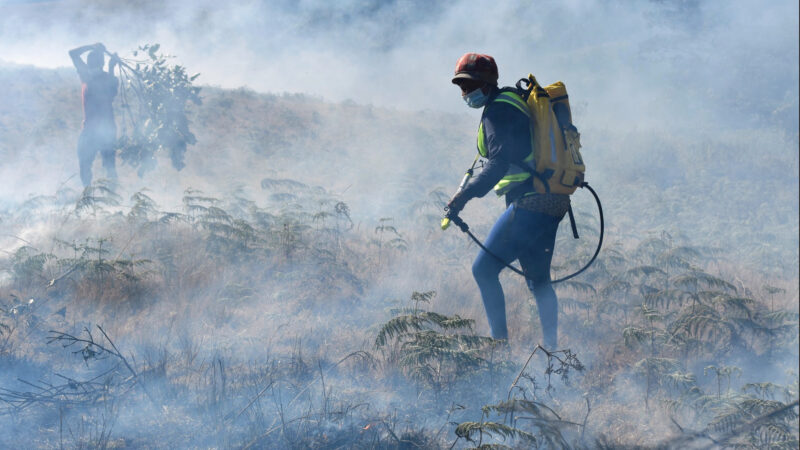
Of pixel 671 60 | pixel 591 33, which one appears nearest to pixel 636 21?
pixel 671 60

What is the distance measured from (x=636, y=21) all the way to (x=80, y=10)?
76.8ft

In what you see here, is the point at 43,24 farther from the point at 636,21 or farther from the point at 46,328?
the point at 636,21

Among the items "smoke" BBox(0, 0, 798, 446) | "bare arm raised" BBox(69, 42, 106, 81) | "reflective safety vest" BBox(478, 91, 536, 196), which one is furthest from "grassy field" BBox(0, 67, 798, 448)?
"bare arm raised" BBox(69, 42, 106, 81)

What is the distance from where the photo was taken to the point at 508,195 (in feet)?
10.3

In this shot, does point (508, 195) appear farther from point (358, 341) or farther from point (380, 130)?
point (380, 130)

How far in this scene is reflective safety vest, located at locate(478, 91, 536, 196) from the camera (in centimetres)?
285

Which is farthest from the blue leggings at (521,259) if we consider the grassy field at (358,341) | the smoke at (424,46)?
the smoke at (424,46)

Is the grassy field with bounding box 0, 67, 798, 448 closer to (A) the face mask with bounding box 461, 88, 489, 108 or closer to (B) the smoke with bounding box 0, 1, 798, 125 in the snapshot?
(A) the face mask with bounding box 461, 88, 489, 108

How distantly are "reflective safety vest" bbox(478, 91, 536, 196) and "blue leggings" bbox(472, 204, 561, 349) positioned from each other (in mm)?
138

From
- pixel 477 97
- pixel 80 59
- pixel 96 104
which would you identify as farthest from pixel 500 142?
pixel 80 59

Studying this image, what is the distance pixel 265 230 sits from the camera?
5289mm

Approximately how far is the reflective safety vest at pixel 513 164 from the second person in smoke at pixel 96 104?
5.97 metres

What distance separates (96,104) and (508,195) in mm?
6368

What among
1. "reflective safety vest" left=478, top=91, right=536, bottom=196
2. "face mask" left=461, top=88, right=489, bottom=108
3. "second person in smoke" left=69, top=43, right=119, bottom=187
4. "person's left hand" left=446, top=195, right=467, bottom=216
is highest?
"second person in smoke" left=69, top=43, right=119, bottom=187
